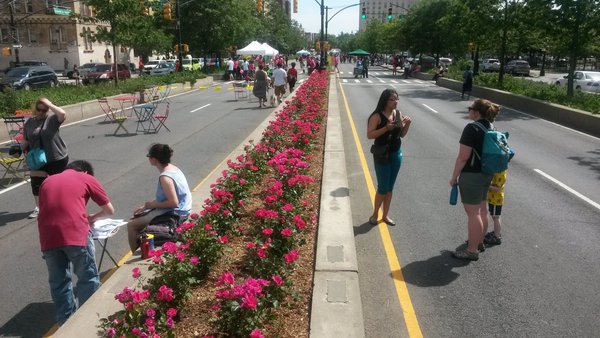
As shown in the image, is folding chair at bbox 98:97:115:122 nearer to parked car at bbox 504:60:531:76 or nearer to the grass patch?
the grass patch

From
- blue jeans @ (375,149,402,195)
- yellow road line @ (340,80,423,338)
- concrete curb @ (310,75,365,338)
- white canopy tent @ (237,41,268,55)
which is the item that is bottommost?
yellow road line @ (340,80,423,338)

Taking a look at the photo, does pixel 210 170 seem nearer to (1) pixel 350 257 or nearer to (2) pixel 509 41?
(1) pixel 350 257

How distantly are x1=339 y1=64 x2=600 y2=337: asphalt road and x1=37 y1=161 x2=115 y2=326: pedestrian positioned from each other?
2479 millimetres

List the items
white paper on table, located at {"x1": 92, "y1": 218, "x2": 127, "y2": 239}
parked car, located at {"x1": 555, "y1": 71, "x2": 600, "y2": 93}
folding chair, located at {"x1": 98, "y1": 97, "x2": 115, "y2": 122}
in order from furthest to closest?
parked car, located at {"x1": 555, "y1": 71, "x2": 600, "y2": 93} → folding chair, located at {"x1": 98, "y1": 97, "x2": 115, "y2": 122} → white paper on table, located at {"x1": 92, "y1": 218, "x2": 127, "y2": 239}

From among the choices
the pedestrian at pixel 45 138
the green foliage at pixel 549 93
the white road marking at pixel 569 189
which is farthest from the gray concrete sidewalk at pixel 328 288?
the green foliage at pixel 549 93

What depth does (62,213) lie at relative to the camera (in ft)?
13.1

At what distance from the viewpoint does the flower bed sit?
10.9 ft

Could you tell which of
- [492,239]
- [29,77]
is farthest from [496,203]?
[29,77]

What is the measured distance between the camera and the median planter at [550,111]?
49.0 ft

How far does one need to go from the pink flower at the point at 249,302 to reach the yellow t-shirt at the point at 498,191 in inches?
143

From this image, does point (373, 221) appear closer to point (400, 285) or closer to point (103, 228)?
point (400, 285)

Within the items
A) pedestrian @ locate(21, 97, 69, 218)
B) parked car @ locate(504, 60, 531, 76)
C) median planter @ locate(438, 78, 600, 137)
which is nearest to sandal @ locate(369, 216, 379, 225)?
pedestrian @ locate(21, 97, 69, 218)

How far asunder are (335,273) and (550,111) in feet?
52.7

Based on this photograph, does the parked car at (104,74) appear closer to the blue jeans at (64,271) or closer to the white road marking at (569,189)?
the white road marking at (569,189)
